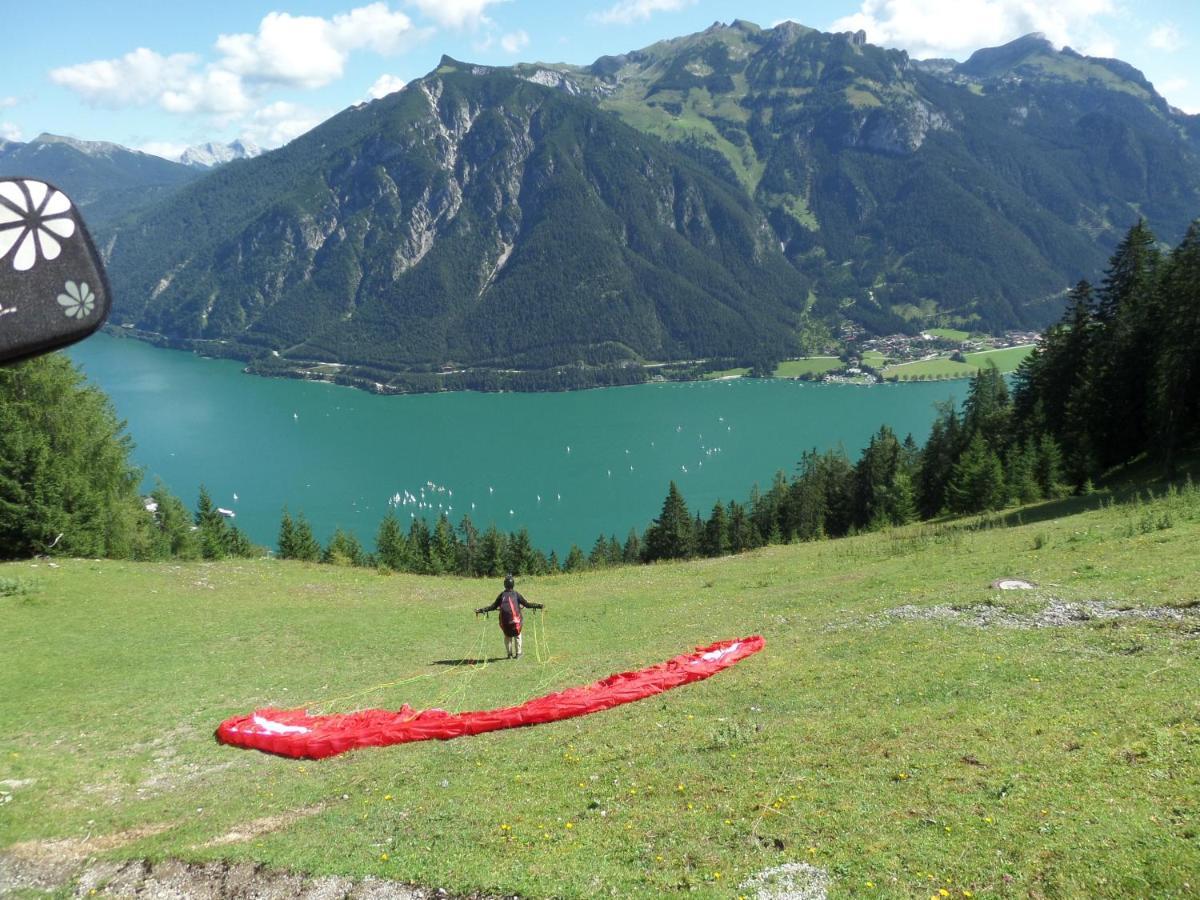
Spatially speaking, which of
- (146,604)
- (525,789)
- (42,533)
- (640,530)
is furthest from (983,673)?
(640,530)

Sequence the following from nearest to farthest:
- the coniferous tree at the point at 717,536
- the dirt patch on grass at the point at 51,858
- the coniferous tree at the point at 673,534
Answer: the dirt patch on grass at the point at 51,858, the coniferous tree at the point at 673,534, the coniferous tree at the point at 717,536

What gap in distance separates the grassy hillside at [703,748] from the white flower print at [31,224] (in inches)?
292

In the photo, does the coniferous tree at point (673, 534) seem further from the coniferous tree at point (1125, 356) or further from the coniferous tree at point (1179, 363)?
the coniferous tree at point (1179, 363)

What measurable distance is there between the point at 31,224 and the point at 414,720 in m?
12.7

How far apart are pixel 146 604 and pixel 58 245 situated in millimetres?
27119

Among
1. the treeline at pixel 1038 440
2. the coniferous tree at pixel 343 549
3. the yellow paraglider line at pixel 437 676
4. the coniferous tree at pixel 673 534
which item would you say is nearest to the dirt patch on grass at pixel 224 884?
the yellow paraglider line at pixel 437 676

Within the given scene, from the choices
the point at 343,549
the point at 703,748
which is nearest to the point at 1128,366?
the point at 703,748

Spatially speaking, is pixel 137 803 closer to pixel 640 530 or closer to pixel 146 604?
pixel 146 604

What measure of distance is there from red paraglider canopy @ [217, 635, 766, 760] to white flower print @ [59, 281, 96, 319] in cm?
1195

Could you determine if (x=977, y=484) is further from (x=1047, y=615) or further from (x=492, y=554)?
(x=492, y=554)

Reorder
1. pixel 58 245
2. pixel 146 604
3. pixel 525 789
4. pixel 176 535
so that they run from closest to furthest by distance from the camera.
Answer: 1. pixel 58 245
2. pixel 525 789
3. pixel 146 604
4. pixel 176 535

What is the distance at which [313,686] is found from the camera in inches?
690

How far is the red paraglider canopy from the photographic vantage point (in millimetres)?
13086

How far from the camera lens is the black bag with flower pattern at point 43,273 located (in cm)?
254
